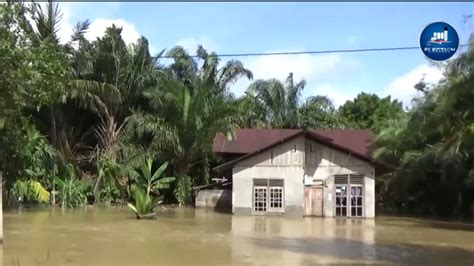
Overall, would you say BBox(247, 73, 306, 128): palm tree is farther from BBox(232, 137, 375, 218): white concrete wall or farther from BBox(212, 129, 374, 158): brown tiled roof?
BBox(232, 137, 375, 218): white concrete wall

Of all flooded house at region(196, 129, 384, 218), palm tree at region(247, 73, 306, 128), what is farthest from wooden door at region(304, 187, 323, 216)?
palm tree at region(247, 73, 306, 128)

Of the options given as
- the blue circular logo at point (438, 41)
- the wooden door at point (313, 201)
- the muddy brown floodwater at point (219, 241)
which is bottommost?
the muddy brown floodwater at point (219, 241)

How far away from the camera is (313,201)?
31234 millimetres

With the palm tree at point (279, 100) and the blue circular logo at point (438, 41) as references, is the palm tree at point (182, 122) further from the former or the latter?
the blue circular logo at point (438, 41)

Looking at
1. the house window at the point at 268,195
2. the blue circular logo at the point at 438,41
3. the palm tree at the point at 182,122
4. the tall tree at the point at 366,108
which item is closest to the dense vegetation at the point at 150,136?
the palm tree at the point at 182,122

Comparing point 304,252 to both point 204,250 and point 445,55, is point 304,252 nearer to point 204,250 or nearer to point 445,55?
point 204,250

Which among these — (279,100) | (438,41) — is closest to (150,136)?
(279,100)

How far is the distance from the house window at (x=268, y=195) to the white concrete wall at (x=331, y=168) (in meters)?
1.69

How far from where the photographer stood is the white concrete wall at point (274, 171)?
31.2 meters

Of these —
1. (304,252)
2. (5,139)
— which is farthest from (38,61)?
(304,252)

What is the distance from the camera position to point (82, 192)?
31.7 meters

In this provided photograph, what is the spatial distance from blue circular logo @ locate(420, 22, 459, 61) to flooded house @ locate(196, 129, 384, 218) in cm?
1859

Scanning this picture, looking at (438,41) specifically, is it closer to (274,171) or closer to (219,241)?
(219,241)

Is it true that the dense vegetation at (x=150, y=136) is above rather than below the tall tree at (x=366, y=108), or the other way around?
below
